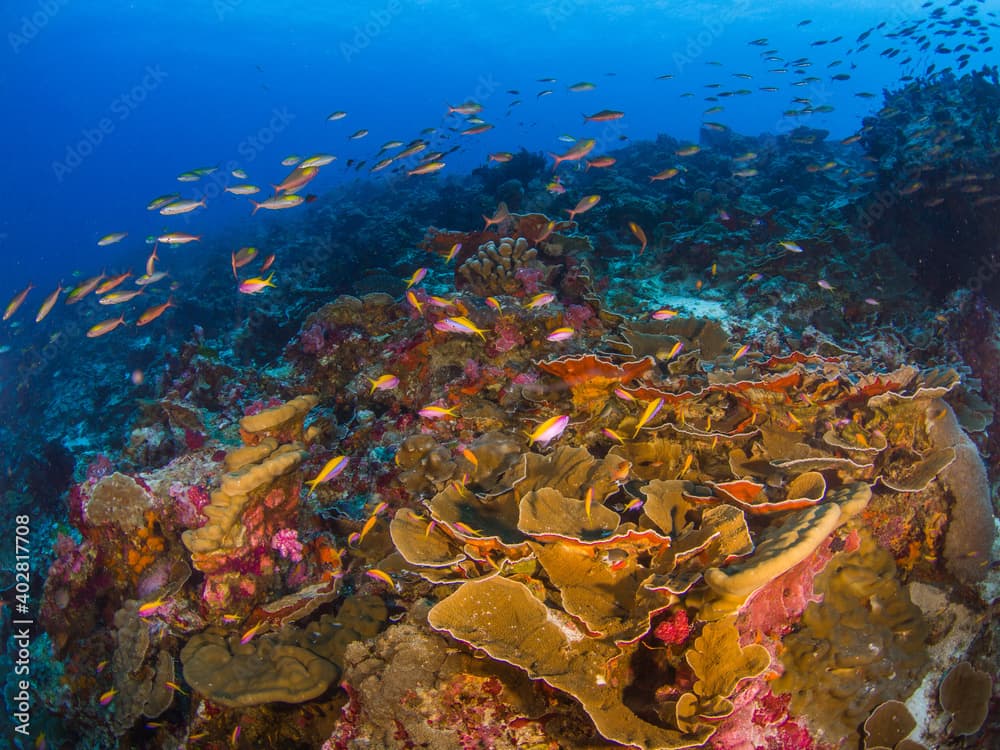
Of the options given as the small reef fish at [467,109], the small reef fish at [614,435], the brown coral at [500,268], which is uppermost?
the small reef fish at [467,109]

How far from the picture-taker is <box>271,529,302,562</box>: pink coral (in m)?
4.59

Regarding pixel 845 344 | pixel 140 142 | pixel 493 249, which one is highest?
pixel 140 142

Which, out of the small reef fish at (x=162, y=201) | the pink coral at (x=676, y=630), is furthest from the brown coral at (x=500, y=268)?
the pink coral at (x=676, y=630)

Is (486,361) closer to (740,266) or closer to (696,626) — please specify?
(696,626)

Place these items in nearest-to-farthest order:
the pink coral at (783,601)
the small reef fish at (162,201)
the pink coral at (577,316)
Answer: the pink coral at (783,601)
the pink coral at (577,316)
the small reef fish at (162,201)

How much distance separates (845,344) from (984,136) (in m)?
6.56

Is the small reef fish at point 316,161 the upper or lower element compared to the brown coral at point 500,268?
upper

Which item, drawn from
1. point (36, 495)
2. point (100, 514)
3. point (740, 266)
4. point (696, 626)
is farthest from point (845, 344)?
point (36, 495)

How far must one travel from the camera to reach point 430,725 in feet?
8.98

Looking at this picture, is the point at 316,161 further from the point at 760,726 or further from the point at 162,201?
the point at 760,726

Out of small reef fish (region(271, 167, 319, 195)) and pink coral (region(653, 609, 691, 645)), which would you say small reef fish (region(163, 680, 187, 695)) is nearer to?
pink coral (region(653, 609, 691, 645))

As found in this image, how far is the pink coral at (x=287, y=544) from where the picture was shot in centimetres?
459

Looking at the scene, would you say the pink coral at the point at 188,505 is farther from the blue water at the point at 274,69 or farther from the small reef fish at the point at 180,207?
the blue water at the point at 274,69

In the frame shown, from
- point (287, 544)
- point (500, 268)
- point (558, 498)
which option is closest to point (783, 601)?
point (558, 498)
